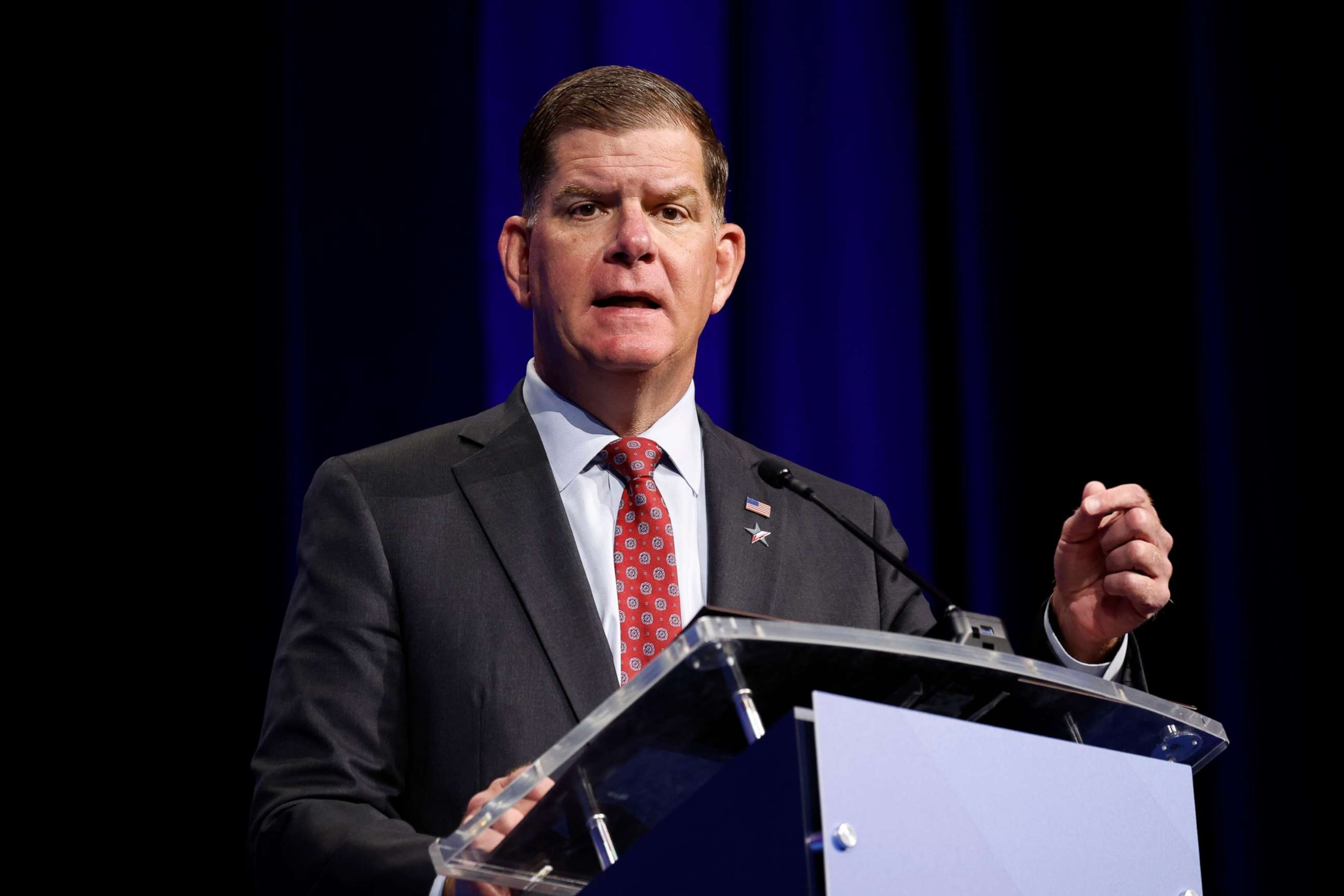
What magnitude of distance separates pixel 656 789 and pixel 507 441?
1.04 metres

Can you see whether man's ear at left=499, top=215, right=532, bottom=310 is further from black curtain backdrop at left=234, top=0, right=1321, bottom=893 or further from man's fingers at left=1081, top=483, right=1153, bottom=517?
man's fingers at left=1081, top=483, right=1153, bottom=517

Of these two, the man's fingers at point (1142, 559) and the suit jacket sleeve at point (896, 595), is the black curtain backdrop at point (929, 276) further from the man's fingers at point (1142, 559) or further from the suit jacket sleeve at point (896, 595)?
the man's fingers at point (1142, 559)

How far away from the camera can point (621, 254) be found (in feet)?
6.97

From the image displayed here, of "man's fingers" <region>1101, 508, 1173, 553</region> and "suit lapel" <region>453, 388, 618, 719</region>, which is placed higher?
"man's fingers" <region>1101, 508, 1173, 553</region>

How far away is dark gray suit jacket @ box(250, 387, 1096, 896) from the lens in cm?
170

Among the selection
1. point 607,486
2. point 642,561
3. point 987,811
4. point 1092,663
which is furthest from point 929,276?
point 987,811

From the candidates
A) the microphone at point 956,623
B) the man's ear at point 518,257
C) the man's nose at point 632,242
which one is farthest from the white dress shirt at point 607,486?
the microphone at point 956,623

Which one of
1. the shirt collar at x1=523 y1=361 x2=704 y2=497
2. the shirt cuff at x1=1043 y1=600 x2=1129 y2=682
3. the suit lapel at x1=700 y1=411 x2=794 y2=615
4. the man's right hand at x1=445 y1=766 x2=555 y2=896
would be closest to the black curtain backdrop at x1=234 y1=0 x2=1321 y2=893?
the shirt collar at x1=523 y1=361 x2=704 y2=497

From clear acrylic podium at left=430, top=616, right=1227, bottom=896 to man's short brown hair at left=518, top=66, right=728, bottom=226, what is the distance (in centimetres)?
127

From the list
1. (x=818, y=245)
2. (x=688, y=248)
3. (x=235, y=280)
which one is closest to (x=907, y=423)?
(x=818, y=245)

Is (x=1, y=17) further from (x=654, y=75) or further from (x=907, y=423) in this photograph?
(x=907, y=423)

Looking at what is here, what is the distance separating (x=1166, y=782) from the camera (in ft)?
3.96

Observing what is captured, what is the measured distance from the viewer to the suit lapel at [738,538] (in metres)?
1.98

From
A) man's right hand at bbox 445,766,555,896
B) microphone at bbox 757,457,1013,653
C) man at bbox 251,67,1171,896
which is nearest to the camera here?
man's right hand at bbox 445,766,555,896
